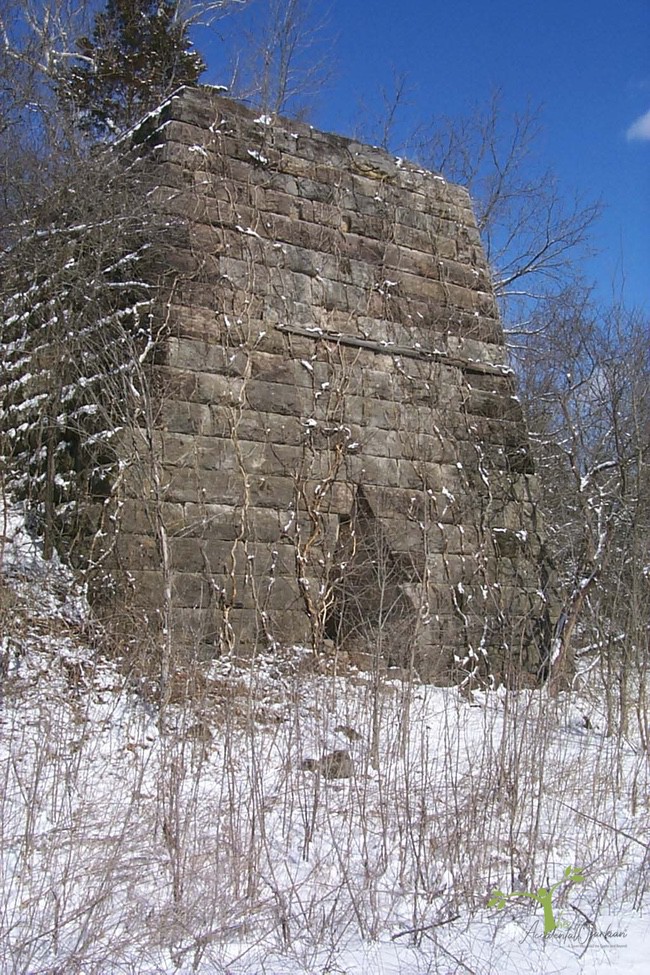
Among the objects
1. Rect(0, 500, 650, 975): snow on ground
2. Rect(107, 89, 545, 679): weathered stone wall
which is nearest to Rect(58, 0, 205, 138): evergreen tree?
Rect(107, 89, 545, 679): weathered stone wall

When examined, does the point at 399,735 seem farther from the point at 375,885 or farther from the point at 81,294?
the point at 81,294

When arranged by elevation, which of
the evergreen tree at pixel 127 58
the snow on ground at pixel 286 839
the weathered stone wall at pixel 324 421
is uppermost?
the evergreen tree at pixel 127 58

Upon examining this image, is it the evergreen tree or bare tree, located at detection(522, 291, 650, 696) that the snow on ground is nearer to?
bare tree, located at detection(522, 291, 650, 696)

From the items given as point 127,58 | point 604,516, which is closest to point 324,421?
point 604,516

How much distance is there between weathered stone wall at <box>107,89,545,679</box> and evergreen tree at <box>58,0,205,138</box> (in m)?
7.53

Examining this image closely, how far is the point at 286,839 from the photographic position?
14.4 ft

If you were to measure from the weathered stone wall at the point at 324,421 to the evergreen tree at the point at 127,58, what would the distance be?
7.53 m

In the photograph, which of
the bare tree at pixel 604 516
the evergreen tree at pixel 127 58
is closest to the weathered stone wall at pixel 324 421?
the bare tree at pixel 604 516

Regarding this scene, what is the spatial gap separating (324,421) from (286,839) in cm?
369

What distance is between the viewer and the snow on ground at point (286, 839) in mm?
3477

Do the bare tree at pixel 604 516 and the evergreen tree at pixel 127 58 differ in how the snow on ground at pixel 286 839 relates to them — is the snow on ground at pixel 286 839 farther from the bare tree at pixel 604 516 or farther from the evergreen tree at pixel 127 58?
the evergreen tree at pixel 127 58

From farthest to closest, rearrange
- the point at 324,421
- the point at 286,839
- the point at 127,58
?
1. the point at 127,58
2. the point at 324,421
3. the point at 286,839

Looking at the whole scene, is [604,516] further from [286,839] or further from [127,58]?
[127,58]

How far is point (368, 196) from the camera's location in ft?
27.1
